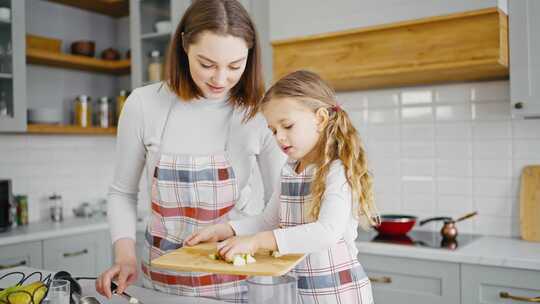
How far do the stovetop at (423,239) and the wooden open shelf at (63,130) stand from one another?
5.60ft

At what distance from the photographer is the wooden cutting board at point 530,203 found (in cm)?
238

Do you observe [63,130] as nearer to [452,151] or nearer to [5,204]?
[5,204]

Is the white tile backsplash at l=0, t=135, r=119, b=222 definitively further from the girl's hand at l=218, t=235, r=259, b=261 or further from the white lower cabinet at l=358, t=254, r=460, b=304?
the girl's hand at l=218, t=235, r=259, b=261

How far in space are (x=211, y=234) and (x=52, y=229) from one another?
1849 mm

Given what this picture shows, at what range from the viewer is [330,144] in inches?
50.8

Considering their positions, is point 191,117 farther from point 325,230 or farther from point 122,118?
point 325,230

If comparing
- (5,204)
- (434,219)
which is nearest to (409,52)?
(434,219)

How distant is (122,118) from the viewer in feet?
4.81

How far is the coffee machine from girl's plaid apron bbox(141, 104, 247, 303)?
1698 mm

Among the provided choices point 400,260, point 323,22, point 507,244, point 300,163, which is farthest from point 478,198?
point 300,163

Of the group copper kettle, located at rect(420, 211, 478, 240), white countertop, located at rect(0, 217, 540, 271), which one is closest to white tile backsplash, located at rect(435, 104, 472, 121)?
copper kettle, located at rect(420, 211, 478, 240)

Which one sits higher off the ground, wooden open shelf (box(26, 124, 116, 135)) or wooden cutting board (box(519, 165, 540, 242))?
wooden open shelf (box(26, 124, 116, 135))

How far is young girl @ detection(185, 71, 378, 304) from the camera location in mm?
1240

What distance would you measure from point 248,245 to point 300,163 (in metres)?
0.34
